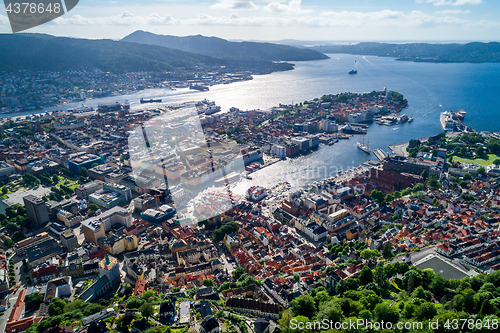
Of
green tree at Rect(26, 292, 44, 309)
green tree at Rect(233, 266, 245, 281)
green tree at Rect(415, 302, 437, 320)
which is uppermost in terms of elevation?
green tree at Rect(415, 302, 437, 320)

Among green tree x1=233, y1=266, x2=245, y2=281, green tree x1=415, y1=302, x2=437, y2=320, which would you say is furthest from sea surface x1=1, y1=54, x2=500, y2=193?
green tree x1=415, y1=302, x2=437, y2=320

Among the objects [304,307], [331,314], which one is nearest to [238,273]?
[304,307]

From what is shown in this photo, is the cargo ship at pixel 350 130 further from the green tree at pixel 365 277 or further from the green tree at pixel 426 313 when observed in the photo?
the green tree at pixel 426 313

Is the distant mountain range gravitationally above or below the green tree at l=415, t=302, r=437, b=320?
above

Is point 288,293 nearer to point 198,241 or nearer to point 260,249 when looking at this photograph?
point 260,249

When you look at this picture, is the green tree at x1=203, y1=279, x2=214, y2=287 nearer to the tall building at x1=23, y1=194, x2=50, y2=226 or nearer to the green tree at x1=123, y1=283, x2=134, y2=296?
the green tree at x1=123, y1=283, x2=134, y2=296

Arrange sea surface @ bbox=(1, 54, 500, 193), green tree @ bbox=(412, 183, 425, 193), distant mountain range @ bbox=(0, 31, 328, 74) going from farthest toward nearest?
distant mountain range @ bbox=(0, 31, 328, 74)
sea surface @ bbox=(1, 54, 500, 193)
green tree @ bbox=(412, 183, 425, 193)

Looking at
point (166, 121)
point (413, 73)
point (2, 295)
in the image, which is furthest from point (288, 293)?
point (413, 73)
